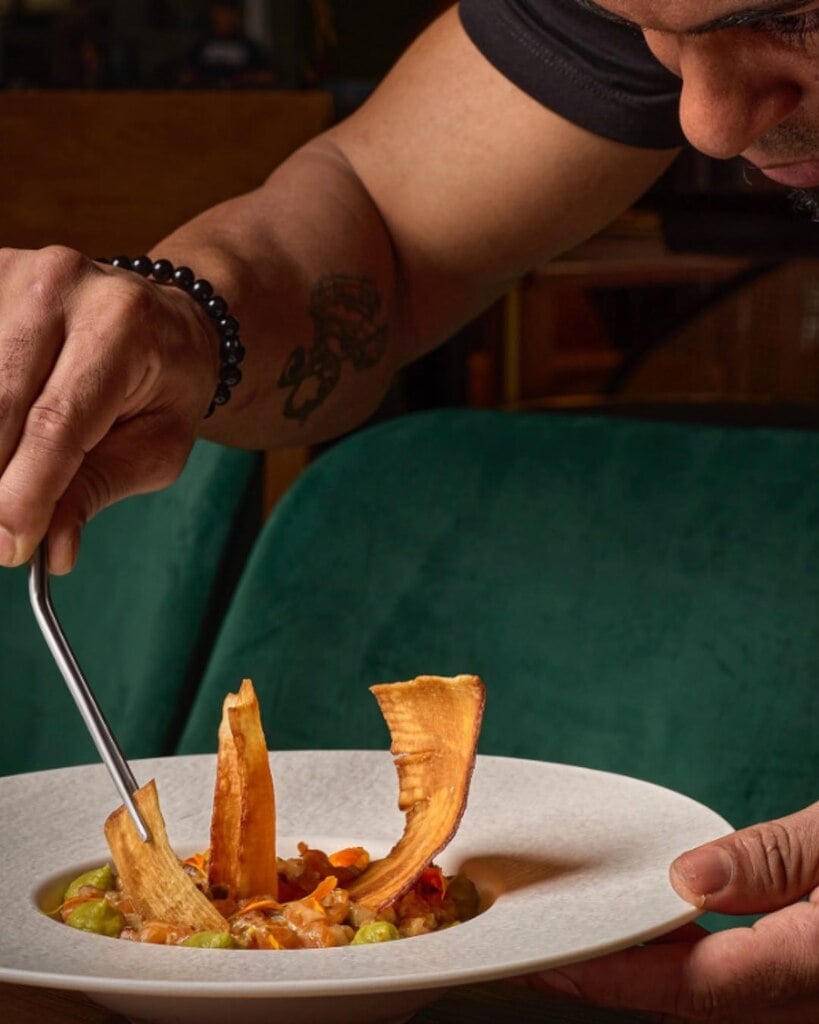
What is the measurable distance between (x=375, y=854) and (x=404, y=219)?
2.55 ft

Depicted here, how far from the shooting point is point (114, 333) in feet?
3.05

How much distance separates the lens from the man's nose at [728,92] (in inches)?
34.0

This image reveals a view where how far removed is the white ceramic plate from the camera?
67 centimetres

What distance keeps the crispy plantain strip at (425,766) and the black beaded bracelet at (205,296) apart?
345 mm

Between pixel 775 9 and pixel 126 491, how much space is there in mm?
462

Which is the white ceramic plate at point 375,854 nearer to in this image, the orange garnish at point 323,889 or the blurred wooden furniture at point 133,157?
the orange garnish at point 323,889

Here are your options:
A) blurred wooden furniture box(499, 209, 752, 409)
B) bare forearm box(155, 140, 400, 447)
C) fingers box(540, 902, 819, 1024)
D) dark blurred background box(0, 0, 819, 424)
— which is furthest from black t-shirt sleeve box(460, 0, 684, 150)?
blurred wooden furniture box(499, 209, 752, 409)

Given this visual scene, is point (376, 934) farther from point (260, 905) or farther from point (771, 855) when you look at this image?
point (771, 855)

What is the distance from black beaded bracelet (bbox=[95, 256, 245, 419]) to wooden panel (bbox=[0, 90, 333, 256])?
154 centimetres

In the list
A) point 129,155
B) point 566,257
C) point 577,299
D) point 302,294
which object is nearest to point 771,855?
point 302,294

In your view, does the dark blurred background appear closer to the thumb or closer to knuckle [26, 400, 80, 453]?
knuckle [26, 400, 80, 453]

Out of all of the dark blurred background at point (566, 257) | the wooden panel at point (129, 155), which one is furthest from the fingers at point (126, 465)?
the dark blurred background at point (566, 257)

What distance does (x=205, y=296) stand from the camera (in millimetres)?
1140

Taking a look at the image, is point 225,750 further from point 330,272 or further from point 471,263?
point 471,263
